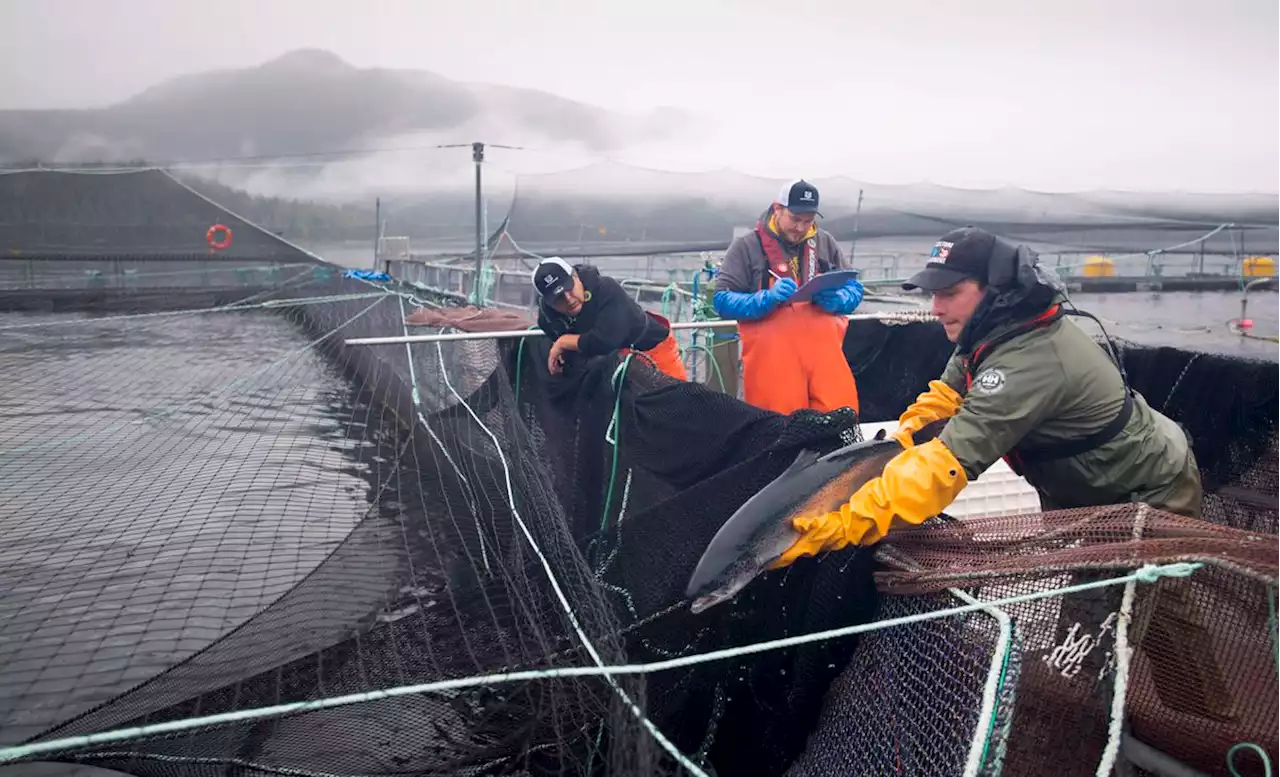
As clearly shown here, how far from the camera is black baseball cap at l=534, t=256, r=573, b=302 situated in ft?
16.1

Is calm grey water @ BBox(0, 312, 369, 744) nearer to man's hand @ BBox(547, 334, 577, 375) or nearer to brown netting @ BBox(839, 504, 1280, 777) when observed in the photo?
man's hand @ BBox(547, 334, 577, 375)

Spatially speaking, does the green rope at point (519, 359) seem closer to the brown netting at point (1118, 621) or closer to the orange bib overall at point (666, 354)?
the orange bib overall at point (666, 354)

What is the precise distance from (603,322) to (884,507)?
274cm

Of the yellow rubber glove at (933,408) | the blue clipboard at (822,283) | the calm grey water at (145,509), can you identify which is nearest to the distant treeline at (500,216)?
the calm grey water at (145,509)

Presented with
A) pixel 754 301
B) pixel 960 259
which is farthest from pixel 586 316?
pixel 960 259

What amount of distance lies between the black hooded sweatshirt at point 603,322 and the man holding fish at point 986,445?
6.40 feet

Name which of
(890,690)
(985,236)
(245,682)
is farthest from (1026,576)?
(245,682)

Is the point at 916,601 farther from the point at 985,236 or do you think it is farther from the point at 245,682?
the point at 245,682

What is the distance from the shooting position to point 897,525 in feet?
8.27

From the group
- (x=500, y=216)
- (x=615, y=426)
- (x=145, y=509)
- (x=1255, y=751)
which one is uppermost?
(x=500, y=216)

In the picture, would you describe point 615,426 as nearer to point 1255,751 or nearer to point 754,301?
point 754,301

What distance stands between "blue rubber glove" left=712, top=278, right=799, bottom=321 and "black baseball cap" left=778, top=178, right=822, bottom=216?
0.45 meters

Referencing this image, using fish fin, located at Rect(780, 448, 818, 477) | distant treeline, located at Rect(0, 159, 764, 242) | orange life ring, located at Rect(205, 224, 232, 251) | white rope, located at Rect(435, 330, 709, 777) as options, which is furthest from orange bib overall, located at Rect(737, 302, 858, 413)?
orange life ring, located at Rect(205, 224, 232, 251)

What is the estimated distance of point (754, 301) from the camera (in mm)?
5234
